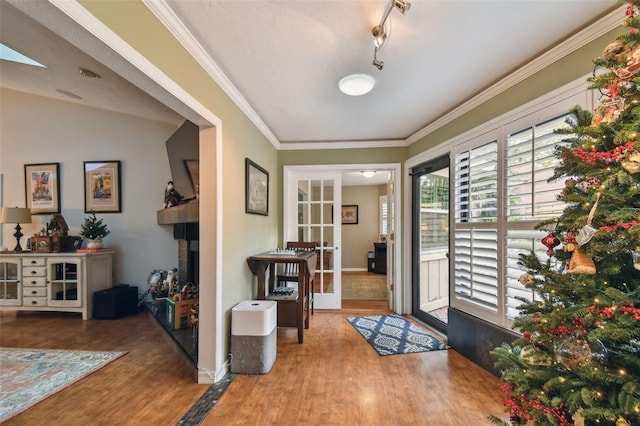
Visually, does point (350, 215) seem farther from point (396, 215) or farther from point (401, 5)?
point (401, 5)

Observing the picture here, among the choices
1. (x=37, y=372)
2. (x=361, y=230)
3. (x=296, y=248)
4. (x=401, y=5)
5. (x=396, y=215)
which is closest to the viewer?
(x=401, y=5)

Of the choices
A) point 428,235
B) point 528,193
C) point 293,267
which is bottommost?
point 293,267

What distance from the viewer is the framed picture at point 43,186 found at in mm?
3992

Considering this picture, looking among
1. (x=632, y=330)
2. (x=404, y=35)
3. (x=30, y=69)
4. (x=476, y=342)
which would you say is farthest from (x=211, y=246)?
(x=30, y=69)

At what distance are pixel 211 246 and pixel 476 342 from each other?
234 cm

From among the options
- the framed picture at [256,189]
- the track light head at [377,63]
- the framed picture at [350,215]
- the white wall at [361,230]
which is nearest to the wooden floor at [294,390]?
the framed picture at [256,189]

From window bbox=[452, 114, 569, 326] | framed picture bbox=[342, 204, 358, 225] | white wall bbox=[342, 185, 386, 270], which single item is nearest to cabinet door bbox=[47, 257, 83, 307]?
window bbox=[452, 114, 569, 326]

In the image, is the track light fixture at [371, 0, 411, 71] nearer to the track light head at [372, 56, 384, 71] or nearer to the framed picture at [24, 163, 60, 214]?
the track light head at [372, 56, 384, 71]

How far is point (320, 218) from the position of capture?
4016 mm

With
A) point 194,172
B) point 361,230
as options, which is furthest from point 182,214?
point 361,230

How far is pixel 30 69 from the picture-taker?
101 inches

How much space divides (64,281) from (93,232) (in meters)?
0.68

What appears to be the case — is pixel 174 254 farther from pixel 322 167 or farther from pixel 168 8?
pixel 168 8

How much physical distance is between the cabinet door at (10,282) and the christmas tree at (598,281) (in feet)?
17.2
